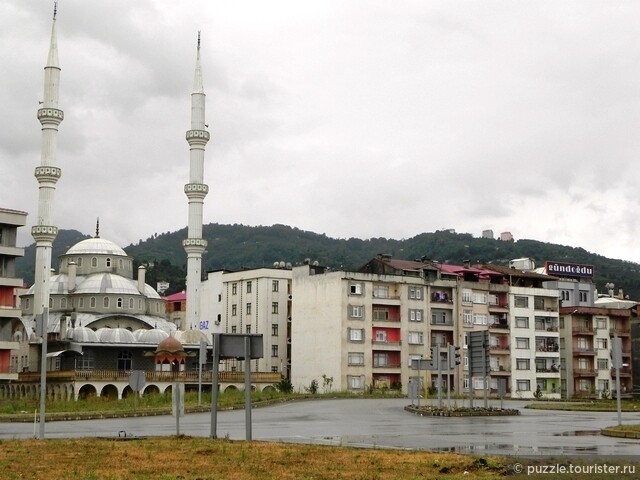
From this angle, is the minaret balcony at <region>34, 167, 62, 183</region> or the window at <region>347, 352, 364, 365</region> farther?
the minaret balcony at <region>34, 167, 62, 183</region>

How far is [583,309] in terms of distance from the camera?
100 m

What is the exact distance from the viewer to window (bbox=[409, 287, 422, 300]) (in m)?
89.3

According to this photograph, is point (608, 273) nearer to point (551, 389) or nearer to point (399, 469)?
point (551, 389)

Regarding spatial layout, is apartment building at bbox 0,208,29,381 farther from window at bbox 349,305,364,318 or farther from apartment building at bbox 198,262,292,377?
apartment building at bbox 198,262,292,377

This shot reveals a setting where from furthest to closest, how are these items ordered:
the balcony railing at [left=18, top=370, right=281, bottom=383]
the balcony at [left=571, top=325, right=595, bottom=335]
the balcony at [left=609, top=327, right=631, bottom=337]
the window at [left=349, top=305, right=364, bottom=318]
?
1. the balcony at [left=609, top=327, right=631, bottom=337]
2. the balcony at [left=571, top=325, right=595, bottom=335]
3. the window at [left=349, top=305, right=364, bottom=318]
4. the balcony railing at [left=18, top=370, right=281, bottom=383]

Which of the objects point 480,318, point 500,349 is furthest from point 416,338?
point 500,349

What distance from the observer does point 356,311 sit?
85312mm

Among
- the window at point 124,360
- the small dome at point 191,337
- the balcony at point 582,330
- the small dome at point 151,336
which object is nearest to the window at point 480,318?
the balcony at point 582,330

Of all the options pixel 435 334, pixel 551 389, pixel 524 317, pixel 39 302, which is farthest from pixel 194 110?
pixel 551 389

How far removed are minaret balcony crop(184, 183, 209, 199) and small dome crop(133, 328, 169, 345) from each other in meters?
13.9

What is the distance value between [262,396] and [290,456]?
41473 millimetres

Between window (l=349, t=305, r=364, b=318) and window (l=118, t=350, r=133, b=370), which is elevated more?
window (l=349, t=305, r=364, b=318)

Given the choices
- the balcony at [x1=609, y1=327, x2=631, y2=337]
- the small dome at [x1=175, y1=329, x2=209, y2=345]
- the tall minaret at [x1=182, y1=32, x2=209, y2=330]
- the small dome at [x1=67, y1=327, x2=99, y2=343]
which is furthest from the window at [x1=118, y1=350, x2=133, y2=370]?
the balcony at [x1=609, y1=327, x2=631, y2=337]

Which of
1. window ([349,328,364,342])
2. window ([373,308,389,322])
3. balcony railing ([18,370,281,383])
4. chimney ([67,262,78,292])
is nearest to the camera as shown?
balcony railing ([18,370,281,383])
